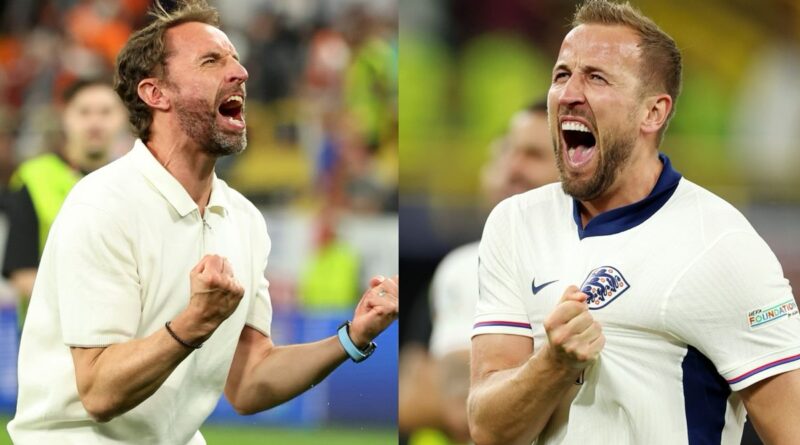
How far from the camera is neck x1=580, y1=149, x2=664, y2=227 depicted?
210cm

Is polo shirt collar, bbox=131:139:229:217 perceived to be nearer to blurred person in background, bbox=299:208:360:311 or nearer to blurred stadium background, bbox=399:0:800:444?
blurred stadium background, bbox=399:0:800:444

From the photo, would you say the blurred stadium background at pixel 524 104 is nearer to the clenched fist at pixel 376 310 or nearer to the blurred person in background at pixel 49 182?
the blurred person in background at pixel 49 182

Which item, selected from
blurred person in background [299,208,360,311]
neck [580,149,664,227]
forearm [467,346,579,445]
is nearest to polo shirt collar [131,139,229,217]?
forearm [467,346,579,445]

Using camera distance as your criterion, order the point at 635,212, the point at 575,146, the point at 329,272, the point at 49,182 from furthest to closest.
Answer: the point at 329,272
the point at 49,182
the point at 575,146
the point at 635,212


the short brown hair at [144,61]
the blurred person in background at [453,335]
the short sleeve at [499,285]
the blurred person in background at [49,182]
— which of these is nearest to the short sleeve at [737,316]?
the short sleeve at [499,285]

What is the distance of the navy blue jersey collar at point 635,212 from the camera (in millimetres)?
2057

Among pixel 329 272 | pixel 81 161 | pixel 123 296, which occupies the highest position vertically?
pixel 81 161

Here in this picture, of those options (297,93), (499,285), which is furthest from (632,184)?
(297,93)

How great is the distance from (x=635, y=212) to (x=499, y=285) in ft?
0.91

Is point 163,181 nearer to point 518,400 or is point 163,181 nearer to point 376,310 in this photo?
point 376,310

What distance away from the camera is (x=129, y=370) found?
7.22 feet

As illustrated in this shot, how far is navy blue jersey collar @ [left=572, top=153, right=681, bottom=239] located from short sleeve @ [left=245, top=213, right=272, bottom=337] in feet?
2.70

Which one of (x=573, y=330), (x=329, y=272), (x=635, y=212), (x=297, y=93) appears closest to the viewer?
(x=573, y=330)

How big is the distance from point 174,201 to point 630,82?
979mm
